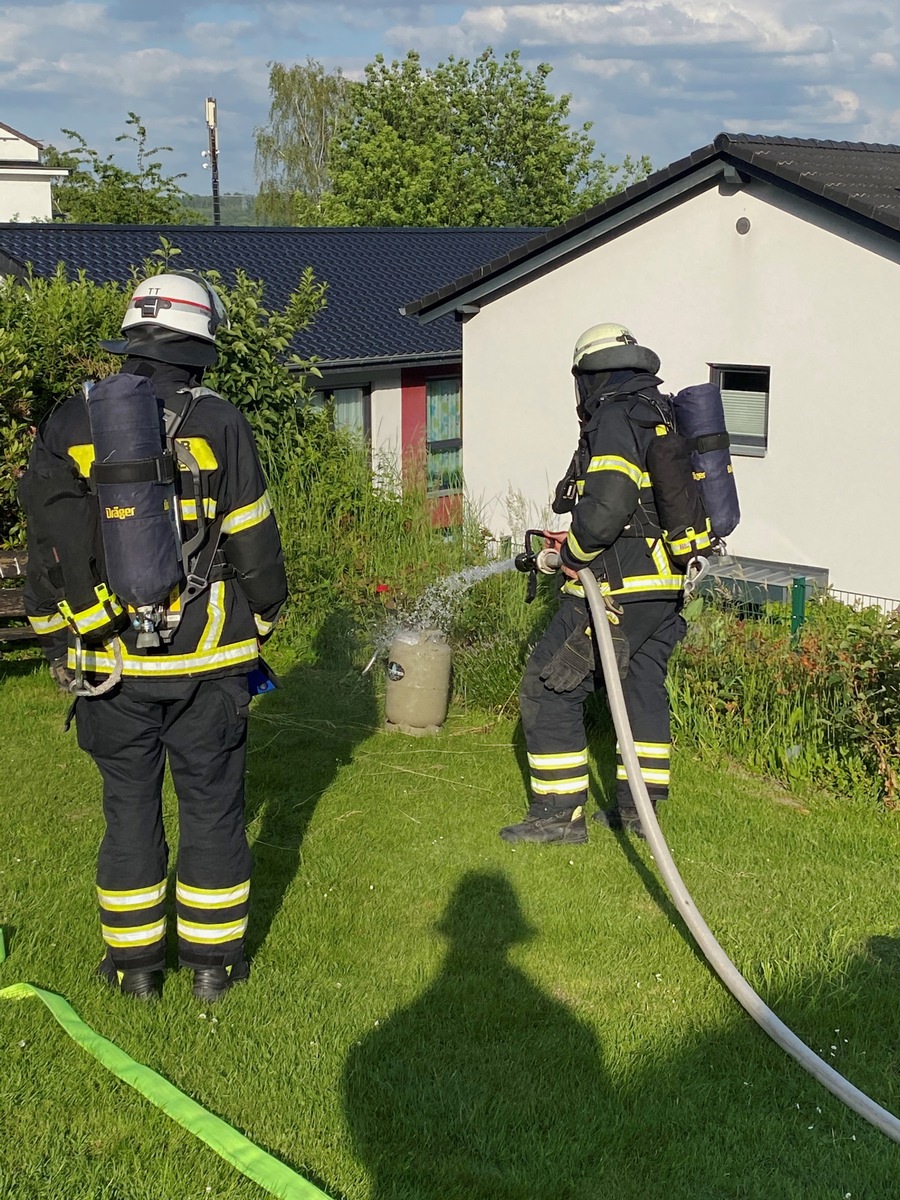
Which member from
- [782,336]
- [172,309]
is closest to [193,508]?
[172,309]

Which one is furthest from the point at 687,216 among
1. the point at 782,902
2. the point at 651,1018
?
the point at 651,1018

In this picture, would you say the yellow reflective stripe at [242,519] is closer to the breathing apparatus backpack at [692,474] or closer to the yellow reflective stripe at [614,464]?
the yellow reflective stripe at [614,464]

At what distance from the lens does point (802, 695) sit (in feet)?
21.0

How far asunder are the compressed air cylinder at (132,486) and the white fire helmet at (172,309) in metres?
0.33

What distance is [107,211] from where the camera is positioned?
31.8 m

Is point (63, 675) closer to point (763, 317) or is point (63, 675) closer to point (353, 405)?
point (763, 317)

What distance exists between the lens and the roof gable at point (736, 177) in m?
11.6

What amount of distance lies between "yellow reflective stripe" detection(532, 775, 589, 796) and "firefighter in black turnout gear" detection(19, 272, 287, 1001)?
5.77 feet

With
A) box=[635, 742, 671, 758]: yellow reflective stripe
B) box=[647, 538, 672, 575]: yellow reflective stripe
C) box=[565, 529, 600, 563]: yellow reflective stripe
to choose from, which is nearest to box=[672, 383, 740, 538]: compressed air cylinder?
box=[647, 538, 672, 575]: yellow reflective stripe

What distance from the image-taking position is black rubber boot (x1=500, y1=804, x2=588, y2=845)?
5488mm

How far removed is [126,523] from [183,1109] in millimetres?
1605

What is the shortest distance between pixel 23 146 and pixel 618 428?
54.0 m

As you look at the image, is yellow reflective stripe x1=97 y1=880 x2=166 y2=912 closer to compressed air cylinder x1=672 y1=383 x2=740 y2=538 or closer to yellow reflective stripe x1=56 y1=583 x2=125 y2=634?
yellow reflective stripe x1=56 y1=583 x2=125 y2=634

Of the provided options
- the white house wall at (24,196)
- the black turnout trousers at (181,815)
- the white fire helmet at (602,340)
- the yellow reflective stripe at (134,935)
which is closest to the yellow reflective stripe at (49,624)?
the black turnout trousers at (181,815)
